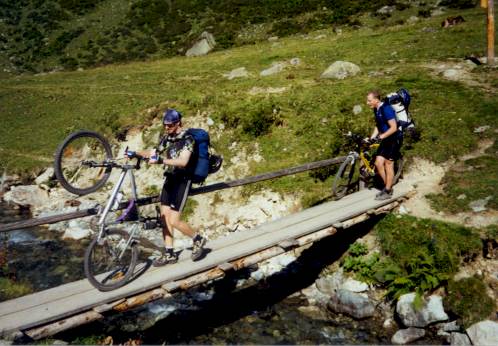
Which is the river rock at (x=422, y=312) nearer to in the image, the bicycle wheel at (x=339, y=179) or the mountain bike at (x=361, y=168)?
the bicycle wheel at (x=339, y=179)

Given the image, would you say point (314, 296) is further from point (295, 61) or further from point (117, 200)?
point (295, 61)

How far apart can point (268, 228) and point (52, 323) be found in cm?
651

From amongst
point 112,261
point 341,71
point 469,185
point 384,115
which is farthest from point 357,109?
point 112,261

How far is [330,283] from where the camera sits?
13.6 m

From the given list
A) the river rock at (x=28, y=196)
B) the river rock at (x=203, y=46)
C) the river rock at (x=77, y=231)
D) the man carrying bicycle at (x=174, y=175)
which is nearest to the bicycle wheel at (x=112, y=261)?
the man carrying bicycle at (x=174, y=175)

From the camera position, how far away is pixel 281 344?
11203 mm

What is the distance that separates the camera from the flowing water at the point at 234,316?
11.4 m

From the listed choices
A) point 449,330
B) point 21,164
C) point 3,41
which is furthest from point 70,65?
point 449,330

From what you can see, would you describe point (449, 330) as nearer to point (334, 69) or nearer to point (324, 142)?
point (324, 142)

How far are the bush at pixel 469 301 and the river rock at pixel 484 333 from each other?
46cm

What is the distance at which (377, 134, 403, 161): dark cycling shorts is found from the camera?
43.6 feet

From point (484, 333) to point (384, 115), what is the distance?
6.33m

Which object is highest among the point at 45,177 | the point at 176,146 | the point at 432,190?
the point at 176,146

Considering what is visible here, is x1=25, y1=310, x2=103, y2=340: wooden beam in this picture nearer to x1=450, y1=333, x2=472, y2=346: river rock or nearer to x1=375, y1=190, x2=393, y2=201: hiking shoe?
x1=450, y1=333, x2=472, y2=346: river rock
